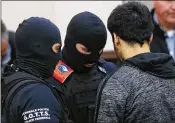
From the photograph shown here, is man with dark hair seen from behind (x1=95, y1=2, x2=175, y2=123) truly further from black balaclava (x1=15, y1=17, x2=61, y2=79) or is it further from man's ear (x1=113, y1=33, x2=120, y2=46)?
black balaclava (x1=15, y1=17, x2=61, y2=79)

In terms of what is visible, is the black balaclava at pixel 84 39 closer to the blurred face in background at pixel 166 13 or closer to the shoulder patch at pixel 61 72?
the shoulder patch at pixel 61 72

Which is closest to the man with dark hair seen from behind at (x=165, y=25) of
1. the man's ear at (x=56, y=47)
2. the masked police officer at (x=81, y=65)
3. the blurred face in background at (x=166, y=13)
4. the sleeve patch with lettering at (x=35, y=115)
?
the blurred face in background at (x=166, y=13)

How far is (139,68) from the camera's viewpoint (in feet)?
6.30

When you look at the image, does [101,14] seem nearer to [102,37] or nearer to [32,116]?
[102,37]

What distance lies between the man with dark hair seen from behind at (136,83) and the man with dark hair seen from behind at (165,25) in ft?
4.56

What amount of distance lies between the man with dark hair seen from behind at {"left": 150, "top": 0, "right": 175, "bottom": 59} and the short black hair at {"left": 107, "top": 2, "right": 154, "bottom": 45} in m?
1.34

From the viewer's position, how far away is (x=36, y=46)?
6.93 feet

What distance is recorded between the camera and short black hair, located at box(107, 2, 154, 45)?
6.46ft

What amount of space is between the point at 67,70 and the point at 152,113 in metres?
0.84

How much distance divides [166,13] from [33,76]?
1.73 m

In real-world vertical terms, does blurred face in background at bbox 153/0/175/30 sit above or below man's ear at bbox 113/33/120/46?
above

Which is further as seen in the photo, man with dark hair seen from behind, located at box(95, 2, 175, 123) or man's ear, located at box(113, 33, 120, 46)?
man's ear, located at box(113, 33, 120, 46)

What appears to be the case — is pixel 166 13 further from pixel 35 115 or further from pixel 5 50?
pixel 35 115

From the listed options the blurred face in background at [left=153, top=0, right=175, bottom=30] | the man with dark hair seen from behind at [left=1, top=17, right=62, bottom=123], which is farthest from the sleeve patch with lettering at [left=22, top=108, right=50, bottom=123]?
the blurred face in background at [left=153, top=0, right=175, bottom=30]
